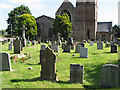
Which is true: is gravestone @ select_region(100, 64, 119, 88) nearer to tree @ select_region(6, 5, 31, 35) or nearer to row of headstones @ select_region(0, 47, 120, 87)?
row of headstones @ select_region(0, 47, 120, 87)

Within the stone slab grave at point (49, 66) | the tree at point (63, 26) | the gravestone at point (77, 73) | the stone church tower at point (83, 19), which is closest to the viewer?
the gravestone at point (77, 73)

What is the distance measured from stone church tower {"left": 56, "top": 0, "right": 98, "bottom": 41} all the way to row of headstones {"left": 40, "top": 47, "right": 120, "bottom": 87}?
1472 inches

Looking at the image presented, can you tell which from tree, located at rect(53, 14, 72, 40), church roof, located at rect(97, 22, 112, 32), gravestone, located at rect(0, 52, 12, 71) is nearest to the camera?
gravestone, located at rect(0, 52, 12, 71)

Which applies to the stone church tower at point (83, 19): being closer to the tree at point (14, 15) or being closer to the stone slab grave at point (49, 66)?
the tree at point (14, 15)

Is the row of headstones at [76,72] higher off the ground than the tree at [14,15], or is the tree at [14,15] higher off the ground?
the tree at [14,15]

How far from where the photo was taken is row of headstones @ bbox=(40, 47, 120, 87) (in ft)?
20.4

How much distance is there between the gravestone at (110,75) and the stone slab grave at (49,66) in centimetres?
230

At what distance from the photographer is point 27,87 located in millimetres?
6148

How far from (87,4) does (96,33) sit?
9.04 m

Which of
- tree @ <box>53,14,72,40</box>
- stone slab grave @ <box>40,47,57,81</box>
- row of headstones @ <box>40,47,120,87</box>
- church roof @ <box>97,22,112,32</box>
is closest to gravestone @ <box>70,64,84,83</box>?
row of headstones @ <box>40,47,120,87</box>

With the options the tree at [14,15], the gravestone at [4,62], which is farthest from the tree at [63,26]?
the gravestone at [4,62]

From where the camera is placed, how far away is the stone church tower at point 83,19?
44062 mm

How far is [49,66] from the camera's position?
23.6 feet

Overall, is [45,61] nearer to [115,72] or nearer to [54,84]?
[54,84]
